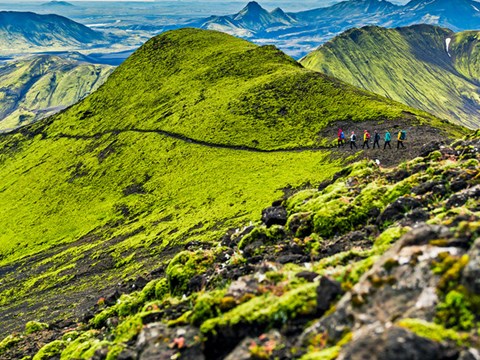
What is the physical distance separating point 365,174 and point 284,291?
2578 centimetres

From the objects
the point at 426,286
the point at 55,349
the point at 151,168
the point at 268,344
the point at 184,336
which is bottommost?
the point at 151,168

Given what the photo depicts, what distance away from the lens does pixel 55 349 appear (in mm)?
33750

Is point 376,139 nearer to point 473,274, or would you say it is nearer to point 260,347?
point 473,274

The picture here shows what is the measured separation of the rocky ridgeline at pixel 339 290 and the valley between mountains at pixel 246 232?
0.29 feet

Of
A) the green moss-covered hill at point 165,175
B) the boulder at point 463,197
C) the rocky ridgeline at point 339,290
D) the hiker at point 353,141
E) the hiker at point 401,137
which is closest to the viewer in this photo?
the rocky ridgeline at point 339,290

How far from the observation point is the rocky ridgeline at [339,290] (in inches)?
555


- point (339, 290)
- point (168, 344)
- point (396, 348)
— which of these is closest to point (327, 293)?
point (339, 290)

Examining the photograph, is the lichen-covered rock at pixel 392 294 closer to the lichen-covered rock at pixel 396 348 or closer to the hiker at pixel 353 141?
the lichen-covered rock at pixel 396 348

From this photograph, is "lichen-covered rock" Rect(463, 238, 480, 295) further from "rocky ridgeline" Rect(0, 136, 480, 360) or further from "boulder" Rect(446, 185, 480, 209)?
"boulder" Rect(446, 185, 480, 209)

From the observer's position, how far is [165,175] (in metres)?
132

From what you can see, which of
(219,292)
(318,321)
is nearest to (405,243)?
(318,321)

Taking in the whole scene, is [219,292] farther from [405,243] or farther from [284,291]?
[405,243]

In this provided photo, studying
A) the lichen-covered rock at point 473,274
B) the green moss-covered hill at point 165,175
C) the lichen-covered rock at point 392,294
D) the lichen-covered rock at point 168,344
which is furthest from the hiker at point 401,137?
the lichen-covered rock at point 168,344

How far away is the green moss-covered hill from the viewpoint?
85562 mm
